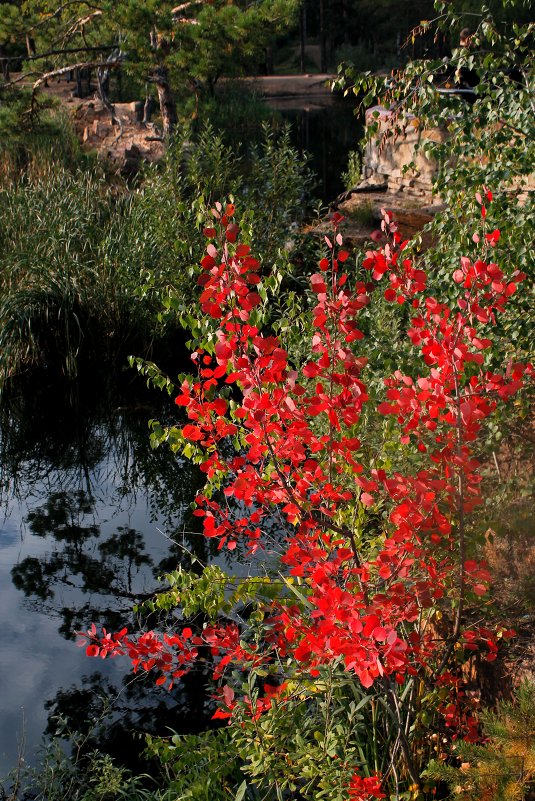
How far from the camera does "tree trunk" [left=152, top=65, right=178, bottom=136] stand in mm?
12742

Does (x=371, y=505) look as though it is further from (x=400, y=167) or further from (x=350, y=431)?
(x=400, y=167)

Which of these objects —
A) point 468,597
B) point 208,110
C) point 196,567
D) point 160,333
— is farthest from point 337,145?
point 468,597

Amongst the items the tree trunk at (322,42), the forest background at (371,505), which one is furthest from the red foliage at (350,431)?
the tree trunk at (322,42)

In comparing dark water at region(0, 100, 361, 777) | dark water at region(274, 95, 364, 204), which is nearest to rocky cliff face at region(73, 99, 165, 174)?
dark water at region(274, 95, 364, 204)

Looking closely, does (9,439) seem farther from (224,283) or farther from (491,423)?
(224,283)

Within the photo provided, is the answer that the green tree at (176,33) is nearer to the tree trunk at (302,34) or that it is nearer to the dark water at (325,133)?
the dark water at (325,133)

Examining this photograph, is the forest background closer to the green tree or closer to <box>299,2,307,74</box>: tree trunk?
the green tree

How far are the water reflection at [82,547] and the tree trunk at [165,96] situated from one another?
19.6 feet

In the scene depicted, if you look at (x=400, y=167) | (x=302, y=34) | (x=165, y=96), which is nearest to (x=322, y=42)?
(x=302, y=34)

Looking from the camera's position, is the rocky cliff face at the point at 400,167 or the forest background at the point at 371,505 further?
the rocky cliff face at the point at 400,167

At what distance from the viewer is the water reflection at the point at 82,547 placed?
4242 mm

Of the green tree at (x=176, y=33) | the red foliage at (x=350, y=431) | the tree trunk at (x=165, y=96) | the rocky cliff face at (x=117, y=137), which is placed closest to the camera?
the red foliage at (x=350, y=431)

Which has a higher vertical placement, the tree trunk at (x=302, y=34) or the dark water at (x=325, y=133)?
the tree trunk at (x=302, y=34)

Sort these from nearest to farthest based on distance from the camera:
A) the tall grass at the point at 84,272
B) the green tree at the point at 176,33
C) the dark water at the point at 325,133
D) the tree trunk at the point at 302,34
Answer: the tall grass at the point at 84,272 → the green tree at the point at 176,33 → the dark water at the point at 325,133 → the tree trunk at the point at 302,34
